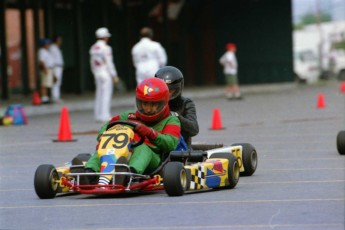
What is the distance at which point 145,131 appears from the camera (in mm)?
11289

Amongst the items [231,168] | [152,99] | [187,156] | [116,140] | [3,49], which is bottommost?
[231,168]

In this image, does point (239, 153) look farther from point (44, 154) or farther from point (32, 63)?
point (32, 63)

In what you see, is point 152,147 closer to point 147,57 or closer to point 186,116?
point 186,116

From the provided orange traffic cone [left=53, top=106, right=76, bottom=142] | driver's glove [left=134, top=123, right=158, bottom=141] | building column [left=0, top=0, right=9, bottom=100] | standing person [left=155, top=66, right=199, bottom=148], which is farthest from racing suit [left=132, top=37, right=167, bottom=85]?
driver's glove [left=134, top=123, right=158, bottom=141]

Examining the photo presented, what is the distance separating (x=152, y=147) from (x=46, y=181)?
114 centimetres

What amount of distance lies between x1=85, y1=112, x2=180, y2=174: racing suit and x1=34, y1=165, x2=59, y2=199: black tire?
34 centimetres

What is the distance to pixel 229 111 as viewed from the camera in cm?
3027

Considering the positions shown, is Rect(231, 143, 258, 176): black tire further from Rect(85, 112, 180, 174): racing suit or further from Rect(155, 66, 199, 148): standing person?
Rect(85, 112, 180, 174): racing suit

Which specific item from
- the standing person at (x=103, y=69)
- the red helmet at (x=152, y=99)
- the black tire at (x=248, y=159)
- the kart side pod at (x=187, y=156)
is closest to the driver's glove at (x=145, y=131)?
the kart side pod at (x=187, y=156)

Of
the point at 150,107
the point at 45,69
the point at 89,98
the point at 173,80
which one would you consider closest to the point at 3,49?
the point at 45,69

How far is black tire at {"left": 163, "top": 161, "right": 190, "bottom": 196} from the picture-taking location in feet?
35.1

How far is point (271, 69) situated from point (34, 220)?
132ft

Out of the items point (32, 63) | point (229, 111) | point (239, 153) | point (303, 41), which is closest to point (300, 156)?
point (239, 153)

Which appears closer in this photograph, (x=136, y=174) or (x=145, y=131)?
(x=136, y=174)
